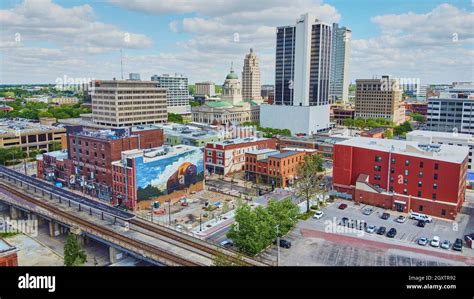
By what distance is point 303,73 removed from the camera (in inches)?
3433

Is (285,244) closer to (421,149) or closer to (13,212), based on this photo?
(421,149)

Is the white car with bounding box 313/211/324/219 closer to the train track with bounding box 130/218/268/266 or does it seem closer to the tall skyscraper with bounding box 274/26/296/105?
the train track with bounding box 130/218/268/266

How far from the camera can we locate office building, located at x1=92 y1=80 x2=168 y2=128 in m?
80.4

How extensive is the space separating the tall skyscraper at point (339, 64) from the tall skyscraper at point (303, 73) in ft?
270

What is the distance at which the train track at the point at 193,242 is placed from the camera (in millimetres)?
23125

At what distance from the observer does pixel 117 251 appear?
28.6 meters

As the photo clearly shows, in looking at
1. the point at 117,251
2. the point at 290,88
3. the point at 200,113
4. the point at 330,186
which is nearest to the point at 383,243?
the point at 330,186

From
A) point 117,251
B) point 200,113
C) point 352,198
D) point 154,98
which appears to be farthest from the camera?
point 200,113

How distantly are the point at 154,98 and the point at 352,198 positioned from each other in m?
59.4

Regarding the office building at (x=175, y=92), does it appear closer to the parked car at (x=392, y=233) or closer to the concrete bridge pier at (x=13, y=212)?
the concrete bridge pier at (x=13, y=212)

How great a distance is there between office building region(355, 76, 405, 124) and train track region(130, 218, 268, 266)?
95484mm

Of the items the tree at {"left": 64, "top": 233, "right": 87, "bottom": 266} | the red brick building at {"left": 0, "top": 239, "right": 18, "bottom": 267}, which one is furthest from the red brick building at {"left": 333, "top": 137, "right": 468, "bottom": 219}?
the red brick building at {"left": 0, "top": 239, "right": 18, "bottom": 267}

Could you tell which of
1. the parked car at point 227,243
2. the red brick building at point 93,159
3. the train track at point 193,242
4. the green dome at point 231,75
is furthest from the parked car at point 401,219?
the green dome at point 231,75
